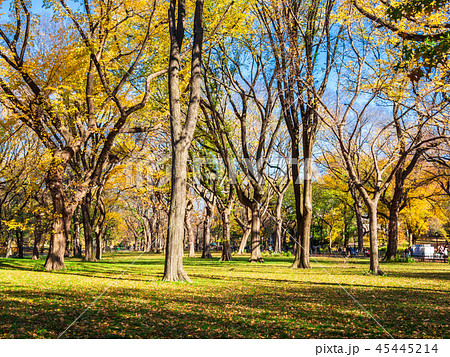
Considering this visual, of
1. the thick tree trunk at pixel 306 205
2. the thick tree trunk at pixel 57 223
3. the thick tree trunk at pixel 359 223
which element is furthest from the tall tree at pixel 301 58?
the thick tree trunk at pixel 359 223

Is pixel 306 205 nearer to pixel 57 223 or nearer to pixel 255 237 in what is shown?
pixel 255 237

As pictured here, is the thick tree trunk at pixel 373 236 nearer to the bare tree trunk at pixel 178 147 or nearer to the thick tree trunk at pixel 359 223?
the bare tree trunk at pixel 178 147

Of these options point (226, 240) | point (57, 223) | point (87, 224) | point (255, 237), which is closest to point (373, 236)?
point (255, 237)

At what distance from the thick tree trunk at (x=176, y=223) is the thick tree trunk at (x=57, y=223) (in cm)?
632

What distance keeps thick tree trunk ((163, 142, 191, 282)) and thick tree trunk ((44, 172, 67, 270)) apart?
20.7ft

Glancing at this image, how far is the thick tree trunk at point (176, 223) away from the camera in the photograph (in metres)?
11.0

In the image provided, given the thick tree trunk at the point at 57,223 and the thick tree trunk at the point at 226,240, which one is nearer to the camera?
the thick tree trunk at the point at 57,223

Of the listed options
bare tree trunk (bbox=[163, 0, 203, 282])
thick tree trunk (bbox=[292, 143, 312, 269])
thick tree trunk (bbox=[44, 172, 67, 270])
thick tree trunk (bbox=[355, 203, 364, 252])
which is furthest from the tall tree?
thick tree trunk (bbox=[355, 203, 364, 252])

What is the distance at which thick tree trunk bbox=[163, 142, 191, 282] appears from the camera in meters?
11.0

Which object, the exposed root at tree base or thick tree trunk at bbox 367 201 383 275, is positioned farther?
thick tree trunk at bbox 367 201 383 275

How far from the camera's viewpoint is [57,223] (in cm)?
1534

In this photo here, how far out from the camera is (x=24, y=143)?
23859mm

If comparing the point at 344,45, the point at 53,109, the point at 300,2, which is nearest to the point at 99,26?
the point at 53,109

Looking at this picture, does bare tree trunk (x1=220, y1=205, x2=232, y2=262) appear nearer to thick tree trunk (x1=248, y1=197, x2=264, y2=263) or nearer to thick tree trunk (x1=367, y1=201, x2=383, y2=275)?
thick tree trunk (x1=248, y1=197, x2=264, y2=263)
